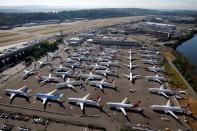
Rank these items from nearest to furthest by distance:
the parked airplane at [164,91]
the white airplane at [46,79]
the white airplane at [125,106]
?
1. the white airplane at [125,106]
2. the parked airplane at [164,91]
3. the white airplane at [46,79]

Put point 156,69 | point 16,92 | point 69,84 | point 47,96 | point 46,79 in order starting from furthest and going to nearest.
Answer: point 156,69, point 46,79, point 69,84, point 16,92, point 47,96

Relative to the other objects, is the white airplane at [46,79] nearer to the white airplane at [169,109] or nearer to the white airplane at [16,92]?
the white airplane at [16,92]

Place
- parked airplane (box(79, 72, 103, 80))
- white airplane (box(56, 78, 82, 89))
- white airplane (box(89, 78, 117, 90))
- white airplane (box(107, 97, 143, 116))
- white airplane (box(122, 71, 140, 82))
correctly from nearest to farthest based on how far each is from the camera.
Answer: white airplane (box(107, 97, 143, 116)) → white airplane (box(56, 78, 82, 89)) → white airplane (box(89, 78, 117, 90)) → parked airplane (box(79, 72, 103, 80)) → white airplane (box(122, 71, 140, 82))

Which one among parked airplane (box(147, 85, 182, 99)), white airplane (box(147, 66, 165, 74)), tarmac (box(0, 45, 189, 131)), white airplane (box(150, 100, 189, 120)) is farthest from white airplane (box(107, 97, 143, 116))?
white airplane (box(147, 66, 165, 74))

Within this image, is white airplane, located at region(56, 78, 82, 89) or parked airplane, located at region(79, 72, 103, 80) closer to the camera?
white airplane, located at region(56, 78, 82, 89)

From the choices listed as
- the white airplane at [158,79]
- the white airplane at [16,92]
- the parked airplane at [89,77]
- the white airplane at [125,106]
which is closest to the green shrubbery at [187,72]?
the white airplane at [158,79]

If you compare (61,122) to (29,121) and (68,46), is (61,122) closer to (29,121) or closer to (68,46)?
(29,121)

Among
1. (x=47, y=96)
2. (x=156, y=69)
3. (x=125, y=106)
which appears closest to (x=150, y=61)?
(x=156, y=69)

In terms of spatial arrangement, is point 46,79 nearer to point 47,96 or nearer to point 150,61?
point 47,96

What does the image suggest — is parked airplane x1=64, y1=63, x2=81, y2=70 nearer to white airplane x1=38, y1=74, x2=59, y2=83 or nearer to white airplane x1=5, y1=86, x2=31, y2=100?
white airplane x1=38, y1=74, x2=59, y2=83
